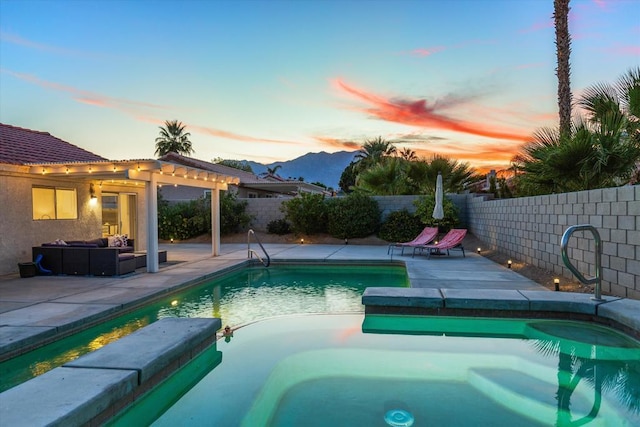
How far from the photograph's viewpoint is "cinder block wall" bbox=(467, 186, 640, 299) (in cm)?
570

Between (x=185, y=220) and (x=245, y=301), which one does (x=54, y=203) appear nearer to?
(x=245, y=301)

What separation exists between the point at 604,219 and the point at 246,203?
14.6 metres

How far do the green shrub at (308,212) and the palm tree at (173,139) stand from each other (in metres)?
34.6

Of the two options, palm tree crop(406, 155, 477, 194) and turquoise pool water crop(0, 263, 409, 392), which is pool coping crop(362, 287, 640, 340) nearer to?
turquoise pool water crop(0, 263, 409, 392)

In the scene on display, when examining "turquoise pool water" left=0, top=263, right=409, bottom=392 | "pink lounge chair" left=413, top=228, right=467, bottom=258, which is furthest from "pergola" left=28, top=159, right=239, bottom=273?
"pink lounge chair" left=413, top=228, right=467, bottom=258

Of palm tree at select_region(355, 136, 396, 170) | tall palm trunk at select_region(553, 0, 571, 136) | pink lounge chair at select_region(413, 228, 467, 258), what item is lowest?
pink lounge chair at select_region(413, 228, 467, 258)

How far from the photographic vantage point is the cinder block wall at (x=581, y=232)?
5.70 metres

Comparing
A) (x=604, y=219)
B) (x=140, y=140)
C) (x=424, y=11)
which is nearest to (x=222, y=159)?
(x=140, y=140)

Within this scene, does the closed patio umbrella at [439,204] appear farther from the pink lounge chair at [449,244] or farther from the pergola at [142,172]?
the pergola at [142,172]

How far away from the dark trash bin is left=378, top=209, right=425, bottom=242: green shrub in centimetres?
1146

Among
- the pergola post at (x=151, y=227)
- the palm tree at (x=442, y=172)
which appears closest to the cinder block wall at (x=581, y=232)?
the palm tree at (x=442, y=172)

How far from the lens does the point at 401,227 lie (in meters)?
16.2

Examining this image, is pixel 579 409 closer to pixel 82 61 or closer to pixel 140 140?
pixel 82 61

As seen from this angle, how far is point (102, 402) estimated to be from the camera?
119 inches
